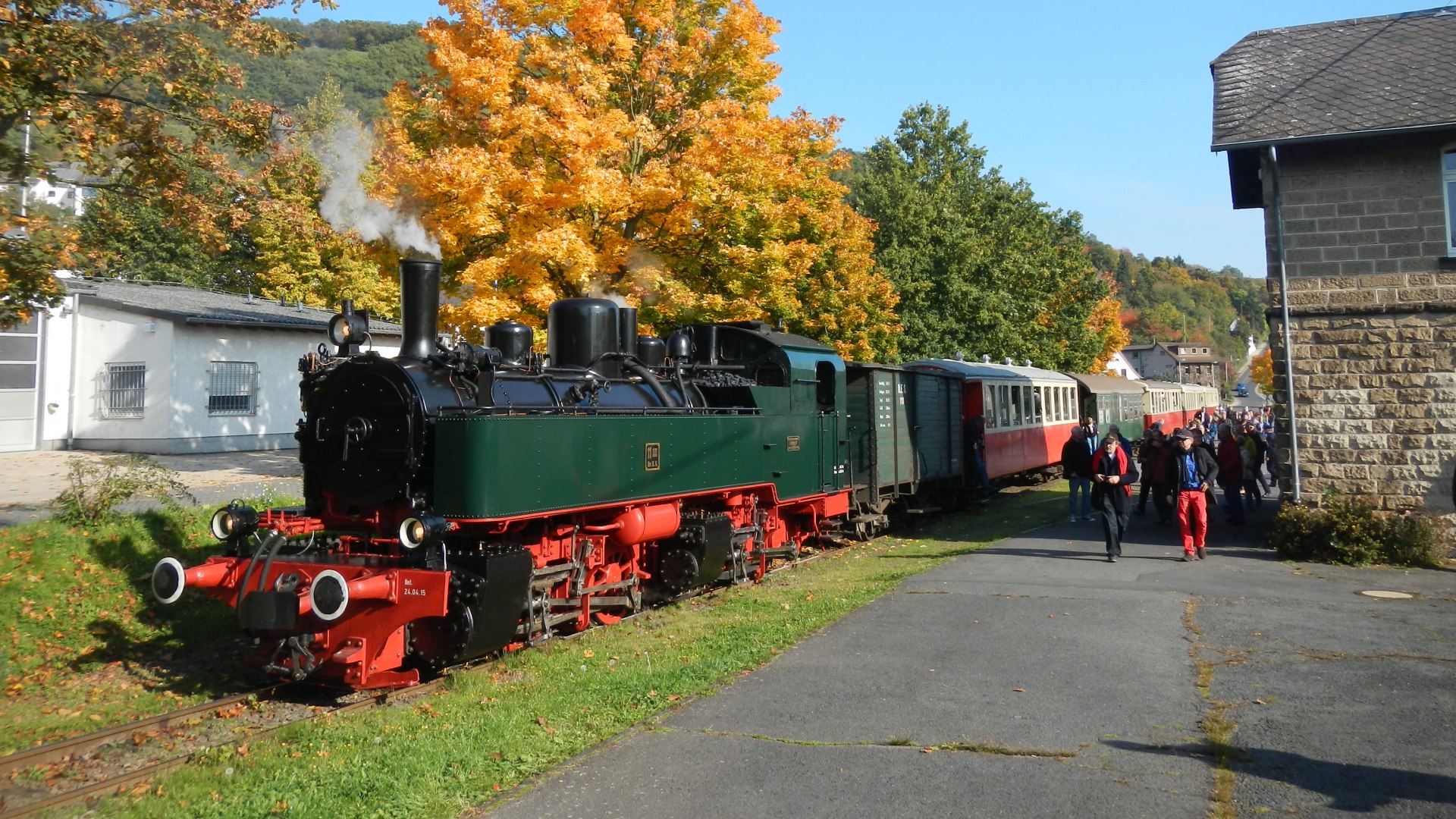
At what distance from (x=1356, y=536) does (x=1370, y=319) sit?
2.71m

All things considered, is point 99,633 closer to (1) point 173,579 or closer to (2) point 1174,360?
(1) point 173,579

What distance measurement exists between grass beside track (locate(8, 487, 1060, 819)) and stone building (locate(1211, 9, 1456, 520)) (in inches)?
265

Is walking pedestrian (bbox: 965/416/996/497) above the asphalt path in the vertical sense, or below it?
above

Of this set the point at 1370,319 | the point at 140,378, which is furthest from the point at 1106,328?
the point at 140,378

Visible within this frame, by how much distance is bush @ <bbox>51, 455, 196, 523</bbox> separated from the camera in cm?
1013

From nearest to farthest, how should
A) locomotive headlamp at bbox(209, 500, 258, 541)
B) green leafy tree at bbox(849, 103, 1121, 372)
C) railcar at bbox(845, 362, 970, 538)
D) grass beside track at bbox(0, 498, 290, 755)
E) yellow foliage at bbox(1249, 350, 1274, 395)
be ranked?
grass beside track at bbox(0, 498, 290, 755) → locomotive headlamp at bbox(209, 500, 258, 541) → railcar at bbox(845, 362, 970, 538) → green leafy tree at bbox(849, 103, 1121, 372) → yellow foliage at bbox(1249, 350, 1274, 395)

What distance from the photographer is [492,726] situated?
594cm

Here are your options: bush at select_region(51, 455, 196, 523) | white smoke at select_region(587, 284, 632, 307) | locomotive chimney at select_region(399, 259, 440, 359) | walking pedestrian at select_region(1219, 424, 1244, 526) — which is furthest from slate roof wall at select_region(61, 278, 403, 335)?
walking pedestrian at select_region(1219, 424, 1244, 526)

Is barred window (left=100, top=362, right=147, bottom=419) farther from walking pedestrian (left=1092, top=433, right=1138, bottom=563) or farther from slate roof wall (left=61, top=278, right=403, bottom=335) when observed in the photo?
walking pedestrian (left=1092, top=433, right=1138, bottom=563)

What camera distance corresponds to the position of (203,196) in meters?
10.4

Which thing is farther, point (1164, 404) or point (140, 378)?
point (1164, 404)

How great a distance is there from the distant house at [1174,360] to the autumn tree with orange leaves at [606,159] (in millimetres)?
82415

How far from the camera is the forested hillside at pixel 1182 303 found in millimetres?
124000

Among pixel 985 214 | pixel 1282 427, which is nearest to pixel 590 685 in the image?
pixel 1282 427
